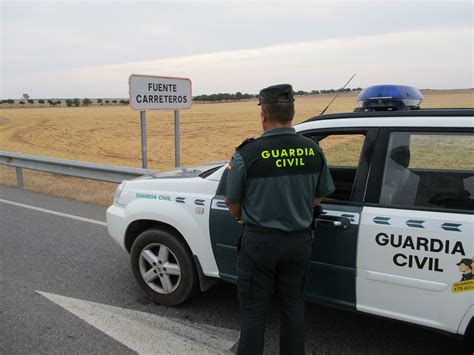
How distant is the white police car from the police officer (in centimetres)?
40

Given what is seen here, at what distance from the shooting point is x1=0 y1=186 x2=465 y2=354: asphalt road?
3.18 m

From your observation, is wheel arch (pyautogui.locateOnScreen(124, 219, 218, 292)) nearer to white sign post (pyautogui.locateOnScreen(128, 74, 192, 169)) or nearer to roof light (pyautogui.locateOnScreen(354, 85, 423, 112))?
roof light (pyautogui.locateOnScreen(354, 85, 423, 112))

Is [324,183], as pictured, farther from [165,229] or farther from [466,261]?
[165,229]

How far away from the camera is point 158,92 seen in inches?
321

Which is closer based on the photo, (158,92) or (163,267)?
(163,267)

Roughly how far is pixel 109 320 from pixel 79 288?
788 mm

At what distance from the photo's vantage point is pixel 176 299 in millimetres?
3730

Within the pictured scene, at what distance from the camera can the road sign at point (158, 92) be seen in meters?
7.69

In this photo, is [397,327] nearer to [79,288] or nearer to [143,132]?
[79,288]

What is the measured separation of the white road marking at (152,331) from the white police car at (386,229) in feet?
1.42

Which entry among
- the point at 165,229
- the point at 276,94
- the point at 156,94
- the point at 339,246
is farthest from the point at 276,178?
the point at 156,94

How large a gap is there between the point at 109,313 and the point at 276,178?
2191 mm

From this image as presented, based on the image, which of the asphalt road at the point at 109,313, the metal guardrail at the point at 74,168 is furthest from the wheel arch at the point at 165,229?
the metal guardrail at the point at 74,168

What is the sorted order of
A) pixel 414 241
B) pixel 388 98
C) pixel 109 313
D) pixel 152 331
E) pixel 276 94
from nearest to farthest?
pixel 276 94, pixel 414 241, pixel 388 98, pixel 152 331, pixel 109 313
